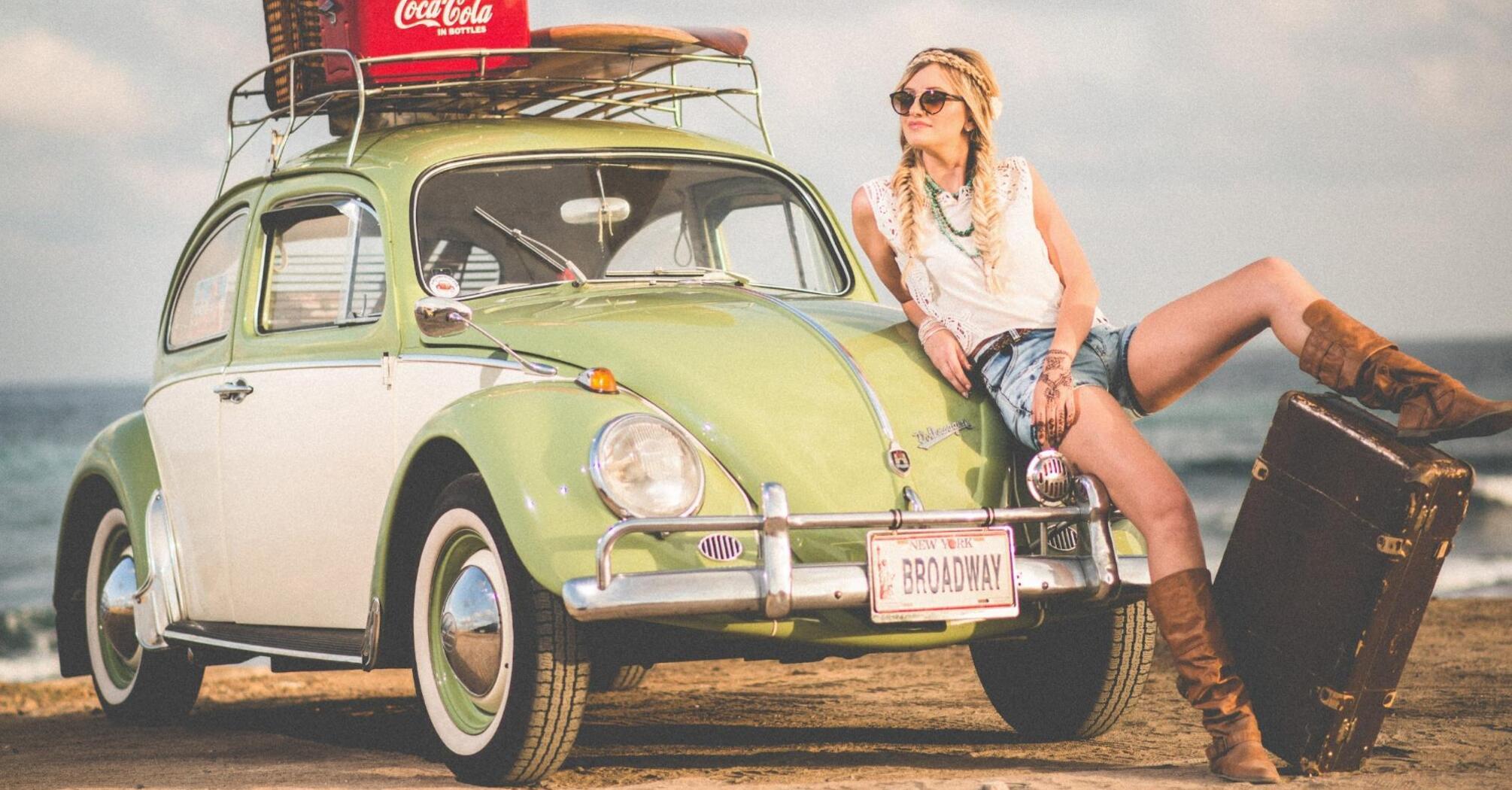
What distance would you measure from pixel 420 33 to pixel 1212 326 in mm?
2974

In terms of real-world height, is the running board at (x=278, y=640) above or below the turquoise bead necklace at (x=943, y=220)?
below

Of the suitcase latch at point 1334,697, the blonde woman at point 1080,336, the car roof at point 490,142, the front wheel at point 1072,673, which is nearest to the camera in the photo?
the suitcase latch at point 1334,697

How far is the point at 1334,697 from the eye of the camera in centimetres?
441

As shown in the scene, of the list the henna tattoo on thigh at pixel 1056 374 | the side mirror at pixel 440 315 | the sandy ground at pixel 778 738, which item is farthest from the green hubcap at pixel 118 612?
the henna tattoo on thigh at pixel 1056 374

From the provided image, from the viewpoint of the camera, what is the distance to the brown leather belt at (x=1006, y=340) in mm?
5180

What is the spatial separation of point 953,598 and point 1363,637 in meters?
0.99

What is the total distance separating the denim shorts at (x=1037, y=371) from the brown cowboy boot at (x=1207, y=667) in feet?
1.83

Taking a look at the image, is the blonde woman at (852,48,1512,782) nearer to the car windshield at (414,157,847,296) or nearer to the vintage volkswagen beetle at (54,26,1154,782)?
the vintage volkswagen beetle at (54,26,1154,782)

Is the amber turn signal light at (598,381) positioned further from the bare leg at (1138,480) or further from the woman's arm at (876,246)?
the bare leg at (1138,480)

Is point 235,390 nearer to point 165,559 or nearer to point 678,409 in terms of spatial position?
point 165,559

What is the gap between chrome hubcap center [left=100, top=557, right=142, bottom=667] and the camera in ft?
23.3

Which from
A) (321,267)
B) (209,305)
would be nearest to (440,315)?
(321,267)

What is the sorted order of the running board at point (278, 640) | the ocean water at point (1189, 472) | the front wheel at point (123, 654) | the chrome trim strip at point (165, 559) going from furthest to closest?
1. the ocean water at point (1189, 472)
2. the front wheel at point (123, 654)
3. the chrome trim strip at point (165, 559)
4. the running board at point (278, 640)

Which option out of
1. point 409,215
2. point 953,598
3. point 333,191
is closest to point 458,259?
point 409,215
